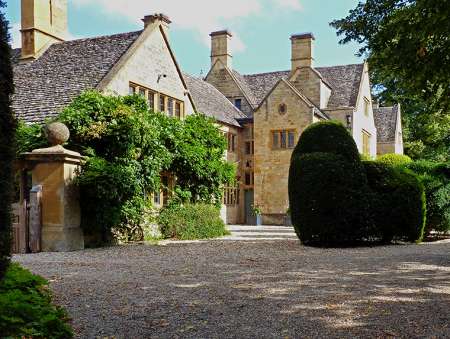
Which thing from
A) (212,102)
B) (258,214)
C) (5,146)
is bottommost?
(258,214)

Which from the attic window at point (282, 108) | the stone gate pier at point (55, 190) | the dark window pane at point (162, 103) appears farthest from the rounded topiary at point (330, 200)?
the attic window at point (282, 108)

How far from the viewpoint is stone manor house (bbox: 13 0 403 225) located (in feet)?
61.8

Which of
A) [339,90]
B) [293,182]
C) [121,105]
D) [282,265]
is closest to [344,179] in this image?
[293,182]

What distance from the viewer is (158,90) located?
20.8m

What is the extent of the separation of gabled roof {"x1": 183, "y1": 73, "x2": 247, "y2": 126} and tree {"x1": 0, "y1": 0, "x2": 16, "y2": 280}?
25602 millimetres

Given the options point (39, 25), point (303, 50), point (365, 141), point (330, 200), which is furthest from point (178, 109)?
point (365, 141)

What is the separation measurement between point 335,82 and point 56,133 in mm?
28624

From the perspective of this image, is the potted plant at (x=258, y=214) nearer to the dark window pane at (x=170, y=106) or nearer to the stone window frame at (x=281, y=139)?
the stone window frame at (x=281, y=139)

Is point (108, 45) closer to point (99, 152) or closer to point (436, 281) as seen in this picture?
point (99, 152)

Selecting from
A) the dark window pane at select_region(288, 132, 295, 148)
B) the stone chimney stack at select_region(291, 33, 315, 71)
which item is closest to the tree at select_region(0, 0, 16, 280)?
the dark window pane at select_region(288, 132, 295, 148)

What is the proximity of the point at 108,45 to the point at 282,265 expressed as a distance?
531 inches

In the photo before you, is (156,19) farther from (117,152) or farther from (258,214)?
(258,214)

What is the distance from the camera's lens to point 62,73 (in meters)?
19.4

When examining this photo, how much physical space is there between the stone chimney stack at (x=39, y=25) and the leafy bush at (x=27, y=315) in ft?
59.3
